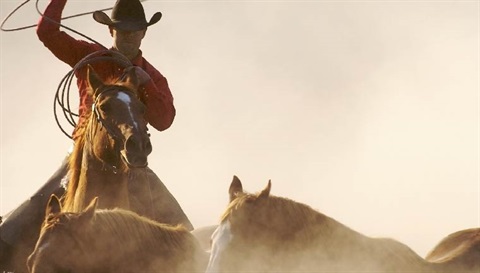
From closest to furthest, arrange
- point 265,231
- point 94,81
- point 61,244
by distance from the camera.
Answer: point 265,231
point 61,244
point 94,81

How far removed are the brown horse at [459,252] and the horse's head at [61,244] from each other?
269cm

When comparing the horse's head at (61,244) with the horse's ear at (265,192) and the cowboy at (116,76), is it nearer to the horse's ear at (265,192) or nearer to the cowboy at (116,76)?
the horse's ear at (265,192)

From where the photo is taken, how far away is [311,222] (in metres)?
9.66

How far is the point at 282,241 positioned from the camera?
31.4ft

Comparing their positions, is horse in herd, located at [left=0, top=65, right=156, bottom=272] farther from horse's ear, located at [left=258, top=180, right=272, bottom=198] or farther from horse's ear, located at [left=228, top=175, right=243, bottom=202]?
horse's ear, located at [left=258, top=180, right=272, bottom=198]

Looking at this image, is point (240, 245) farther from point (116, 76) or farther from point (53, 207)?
point (116, 76)

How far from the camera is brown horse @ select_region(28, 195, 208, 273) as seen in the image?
31.8ft

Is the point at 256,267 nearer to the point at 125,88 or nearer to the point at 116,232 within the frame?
the point at 116,232

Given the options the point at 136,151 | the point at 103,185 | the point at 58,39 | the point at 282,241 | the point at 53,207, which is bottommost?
the point at 282,241

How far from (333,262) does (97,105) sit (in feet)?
11.3

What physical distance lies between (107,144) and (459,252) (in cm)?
347

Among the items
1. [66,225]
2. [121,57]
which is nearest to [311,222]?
[66,225]

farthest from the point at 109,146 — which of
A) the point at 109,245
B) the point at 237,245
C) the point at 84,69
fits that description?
the point at 237,245

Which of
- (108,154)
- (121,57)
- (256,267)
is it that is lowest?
(256,267)
